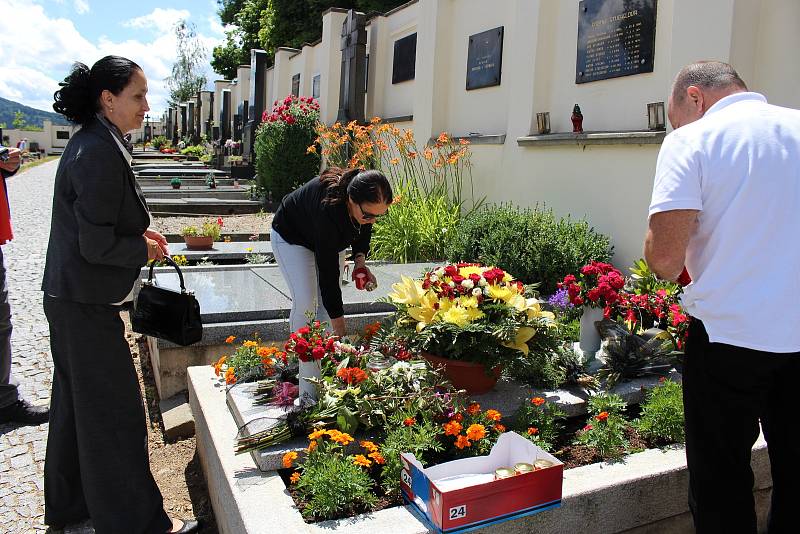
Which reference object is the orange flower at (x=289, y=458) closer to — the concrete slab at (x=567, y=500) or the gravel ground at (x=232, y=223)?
the concrete slab at (x=567, y=500)

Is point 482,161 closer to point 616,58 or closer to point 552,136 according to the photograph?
point 552,136

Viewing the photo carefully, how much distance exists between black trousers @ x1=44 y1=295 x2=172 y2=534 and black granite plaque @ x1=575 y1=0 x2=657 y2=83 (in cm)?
520

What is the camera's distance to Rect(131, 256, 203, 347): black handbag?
2.87 meters

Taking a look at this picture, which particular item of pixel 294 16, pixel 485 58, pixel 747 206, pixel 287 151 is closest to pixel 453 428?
pixel 747 206

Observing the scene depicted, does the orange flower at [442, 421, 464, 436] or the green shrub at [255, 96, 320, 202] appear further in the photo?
the green shrub at [255, 96, 320, 202]

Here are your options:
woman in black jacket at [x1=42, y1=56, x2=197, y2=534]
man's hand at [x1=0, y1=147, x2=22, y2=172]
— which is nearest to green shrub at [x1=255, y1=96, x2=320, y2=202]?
man's hand at [x1=0, y1=147, x2=22, y2=172]

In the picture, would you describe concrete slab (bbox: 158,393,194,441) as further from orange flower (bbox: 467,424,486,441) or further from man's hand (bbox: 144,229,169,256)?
orange flower (bbox: 467,424,486,441)

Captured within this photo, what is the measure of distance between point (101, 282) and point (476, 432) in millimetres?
1605

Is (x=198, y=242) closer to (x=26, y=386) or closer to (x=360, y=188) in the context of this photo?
(x=26, y=386)

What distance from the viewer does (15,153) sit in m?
4.20

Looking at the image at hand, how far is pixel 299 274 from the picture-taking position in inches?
148

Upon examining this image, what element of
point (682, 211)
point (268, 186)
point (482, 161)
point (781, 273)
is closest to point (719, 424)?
point (781, 273)

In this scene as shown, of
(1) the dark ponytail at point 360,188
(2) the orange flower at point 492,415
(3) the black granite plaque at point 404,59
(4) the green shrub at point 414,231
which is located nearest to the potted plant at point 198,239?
(4) the green shrub at point 414,231

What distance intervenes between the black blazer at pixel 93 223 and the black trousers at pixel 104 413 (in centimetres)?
9
